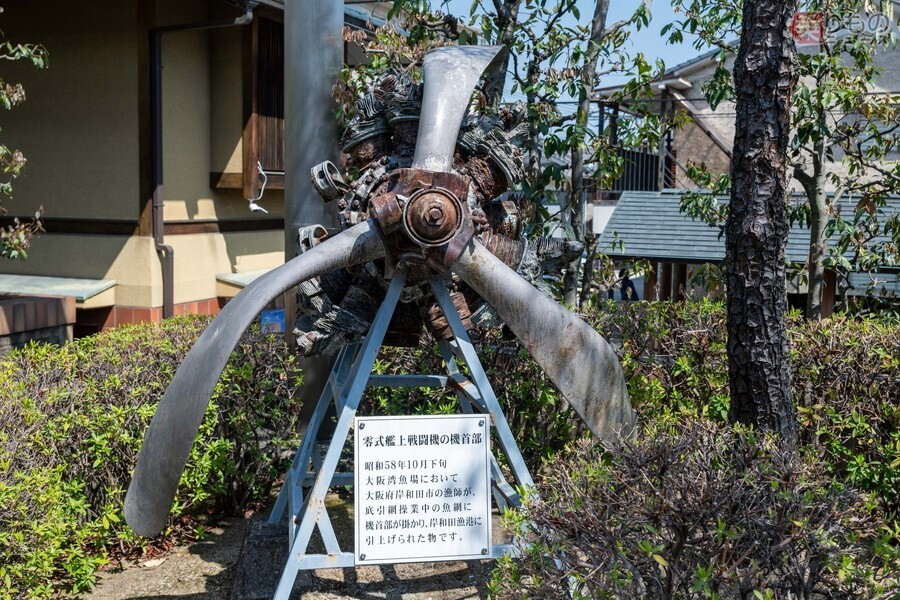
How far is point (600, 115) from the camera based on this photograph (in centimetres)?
850

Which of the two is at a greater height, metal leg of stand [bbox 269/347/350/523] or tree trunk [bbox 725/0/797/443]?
tree trunk [bbox 725/0/797/443]

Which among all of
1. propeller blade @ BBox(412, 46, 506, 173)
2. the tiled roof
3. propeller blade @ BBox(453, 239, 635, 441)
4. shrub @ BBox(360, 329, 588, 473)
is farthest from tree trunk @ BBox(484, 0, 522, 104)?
the tiled roof

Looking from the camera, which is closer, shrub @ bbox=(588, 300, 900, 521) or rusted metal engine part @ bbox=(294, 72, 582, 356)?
rusted metal engine part @ bbox=(294, 72, 582, 356)

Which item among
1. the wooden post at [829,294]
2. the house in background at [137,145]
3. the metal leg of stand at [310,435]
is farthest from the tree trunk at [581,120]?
the wooden post at [829,294]

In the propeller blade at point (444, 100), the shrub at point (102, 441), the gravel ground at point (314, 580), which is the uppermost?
the propeller blade at point (444, 100)

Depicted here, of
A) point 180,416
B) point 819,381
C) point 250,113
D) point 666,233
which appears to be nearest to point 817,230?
point 819,381

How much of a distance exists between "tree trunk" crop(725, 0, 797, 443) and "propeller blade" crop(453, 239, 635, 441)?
34.0 inches

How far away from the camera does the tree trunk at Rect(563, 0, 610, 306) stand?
22.9 feet

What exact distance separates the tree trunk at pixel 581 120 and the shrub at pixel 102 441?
2452 millimetres

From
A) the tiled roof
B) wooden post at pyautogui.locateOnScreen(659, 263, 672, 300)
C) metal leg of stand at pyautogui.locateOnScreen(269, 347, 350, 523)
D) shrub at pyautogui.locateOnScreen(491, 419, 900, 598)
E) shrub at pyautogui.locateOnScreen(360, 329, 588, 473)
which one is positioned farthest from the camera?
wooden post at pyautogui.locateOnScreen(659, 263, 672, 300)

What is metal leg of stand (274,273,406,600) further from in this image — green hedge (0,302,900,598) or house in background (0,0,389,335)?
house in background (0,0,389,335)

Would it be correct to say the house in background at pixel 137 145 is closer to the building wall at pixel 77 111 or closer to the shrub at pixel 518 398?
the building wall at pixel 77 111

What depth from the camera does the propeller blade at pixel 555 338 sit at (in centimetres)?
423

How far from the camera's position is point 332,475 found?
423cm
